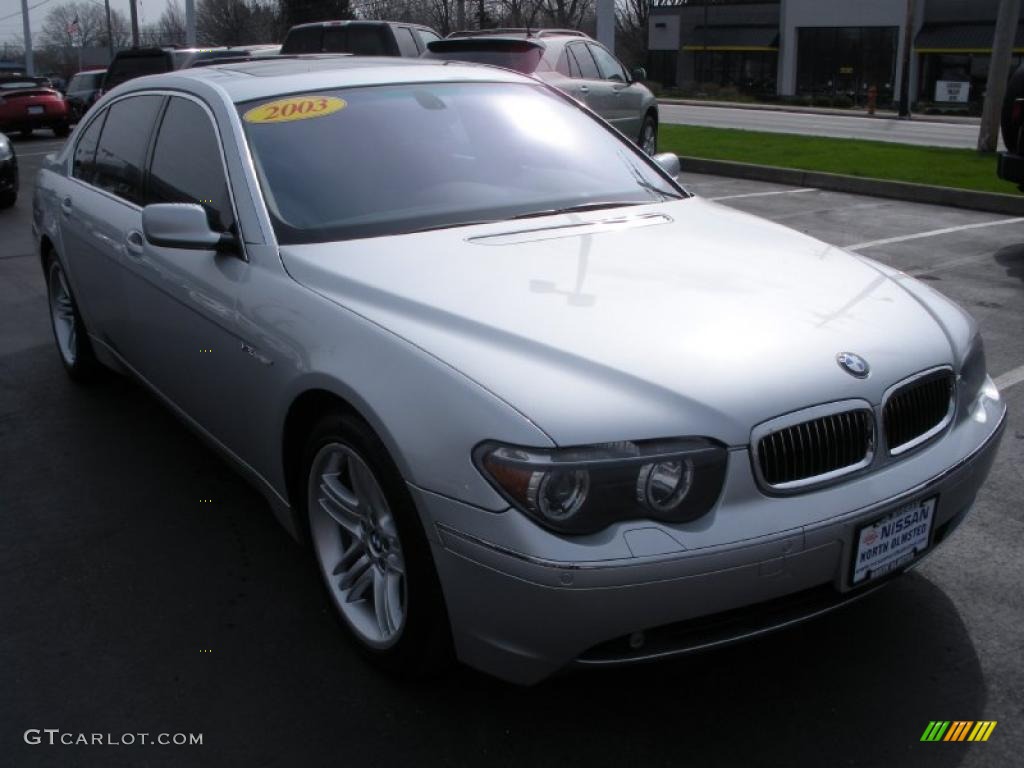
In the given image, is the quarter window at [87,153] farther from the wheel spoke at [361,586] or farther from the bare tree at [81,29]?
the bare tree at [81,29]

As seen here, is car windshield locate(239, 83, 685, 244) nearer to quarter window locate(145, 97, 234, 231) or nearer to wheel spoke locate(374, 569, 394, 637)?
quarter window locate(145, 97, 234, 231)

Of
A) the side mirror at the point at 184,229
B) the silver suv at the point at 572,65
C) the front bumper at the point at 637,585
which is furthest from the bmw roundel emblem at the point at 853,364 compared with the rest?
the silver suv at the point at 572,65

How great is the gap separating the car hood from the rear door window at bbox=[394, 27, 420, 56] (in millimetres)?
12955

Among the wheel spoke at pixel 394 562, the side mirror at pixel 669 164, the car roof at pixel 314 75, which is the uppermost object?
the car roof at pixel 314 75

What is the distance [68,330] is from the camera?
5.93m

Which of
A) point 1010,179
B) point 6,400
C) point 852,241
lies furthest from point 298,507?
point 1010,179

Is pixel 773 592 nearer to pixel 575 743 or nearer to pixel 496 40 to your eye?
pixel 575 743

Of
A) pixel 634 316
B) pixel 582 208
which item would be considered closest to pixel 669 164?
pixel 582 208

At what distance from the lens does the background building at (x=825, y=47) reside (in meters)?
43.3

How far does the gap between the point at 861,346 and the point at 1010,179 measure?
732 cm

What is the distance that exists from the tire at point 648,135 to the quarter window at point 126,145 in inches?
433

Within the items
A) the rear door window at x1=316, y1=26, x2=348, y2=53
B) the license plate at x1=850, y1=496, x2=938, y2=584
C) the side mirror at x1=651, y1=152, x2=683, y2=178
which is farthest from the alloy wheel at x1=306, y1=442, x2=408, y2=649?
the rear door window at x1=316, y1=26, x2=348, y2=53

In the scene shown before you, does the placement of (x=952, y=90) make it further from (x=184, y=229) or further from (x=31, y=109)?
(x=184, y=229)

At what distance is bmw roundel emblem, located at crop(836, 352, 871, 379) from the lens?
2783 mm
